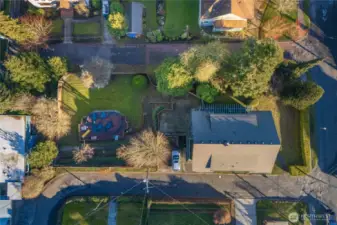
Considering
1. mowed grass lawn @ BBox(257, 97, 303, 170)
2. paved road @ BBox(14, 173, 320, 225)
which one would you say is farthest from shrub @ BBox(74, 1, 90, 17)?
mowed grass lawn @ BBox(257, 97, 303, 170)

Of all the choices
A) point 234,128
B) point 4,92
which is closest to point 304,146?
point 234,128

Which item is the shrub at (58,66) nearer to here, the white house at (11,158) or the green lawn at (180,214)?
the white house at (11,158)

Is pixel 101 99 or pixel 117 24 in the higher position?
pixel 117 24

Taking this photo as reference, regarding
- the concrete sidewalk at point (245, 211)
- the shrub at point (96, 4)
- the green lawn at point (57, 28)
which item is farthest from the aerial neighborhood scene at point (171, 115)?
the shrub at point (96, 4)

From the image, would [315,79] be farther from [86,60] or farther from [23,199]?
[23,199]

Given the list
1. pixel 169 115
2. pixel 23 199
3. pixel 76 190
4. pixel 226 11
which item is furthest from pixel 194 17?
pixel 23 199

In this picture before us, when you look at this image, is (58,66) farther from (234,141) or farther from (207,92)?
(234,141)
